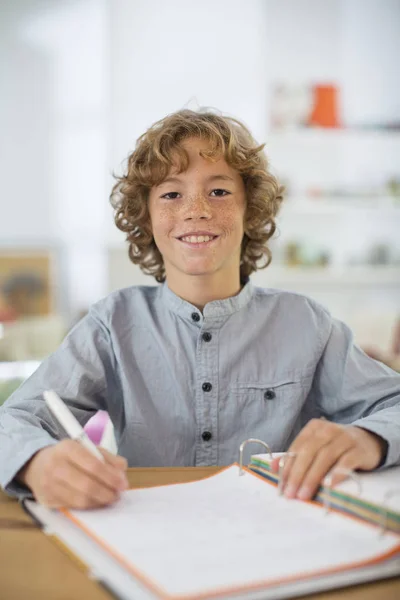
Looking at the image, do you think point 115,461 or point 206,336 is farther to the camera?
point 206,336

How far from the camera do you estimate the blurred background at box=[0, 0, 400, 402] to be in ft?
14.7

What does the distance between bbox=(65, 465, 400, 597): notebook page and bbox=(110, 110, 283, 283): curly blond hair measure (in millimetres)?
575

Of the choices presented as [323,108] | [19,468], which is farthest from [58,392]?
[323,108]

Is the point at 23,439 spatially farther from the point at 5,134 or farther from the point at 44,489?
the point at 5,134

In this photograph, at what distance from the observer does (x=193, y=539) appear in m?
0.62

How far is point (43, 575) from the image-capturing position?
59 cm

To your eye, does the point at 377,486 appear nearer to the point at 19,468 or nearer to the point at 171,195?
the point at 19,468

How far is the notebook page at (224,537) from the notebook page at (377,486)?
1.5 inches

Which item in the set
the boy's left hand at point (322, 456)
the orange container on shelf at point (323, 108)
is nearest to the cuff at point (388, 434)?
the boy's left hand at point (322, 456)

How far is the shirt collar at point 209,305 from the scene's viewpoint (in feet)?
3.75

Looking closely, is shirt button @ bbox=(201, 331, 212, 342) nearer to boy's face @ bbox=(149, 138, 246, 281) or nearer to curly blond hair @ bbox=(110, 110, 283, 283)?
boy's face @ bbox=(149, 138, 246, 281)

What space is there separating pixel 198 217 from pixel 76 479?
0.52 m

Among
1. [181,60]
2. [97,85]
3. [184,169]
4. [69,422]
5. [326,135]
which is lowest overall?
[69,422]

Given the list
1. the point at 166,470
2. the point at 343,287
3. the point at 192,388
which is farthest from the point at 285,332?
the point at 343,287
